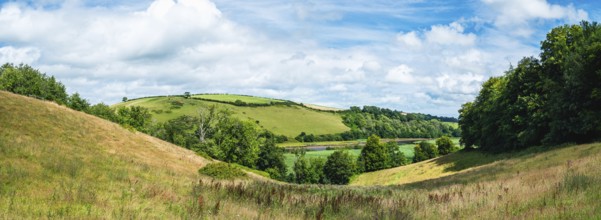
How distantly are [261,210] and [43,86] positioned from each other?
332 ft

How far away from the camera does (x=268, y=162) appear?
11494cm

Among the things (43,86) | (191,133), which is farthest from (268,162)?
(43,86)

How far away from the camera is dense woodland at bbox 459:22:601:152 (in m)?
41.3

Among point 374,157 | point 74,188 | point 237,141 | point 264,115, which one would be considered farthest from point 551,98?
point 264,115

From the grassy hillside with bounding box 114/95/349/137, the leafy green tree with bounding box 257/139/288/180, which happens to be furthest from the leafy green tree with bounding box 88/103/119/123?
the grassy hillside with bounding box 114/95/349/137

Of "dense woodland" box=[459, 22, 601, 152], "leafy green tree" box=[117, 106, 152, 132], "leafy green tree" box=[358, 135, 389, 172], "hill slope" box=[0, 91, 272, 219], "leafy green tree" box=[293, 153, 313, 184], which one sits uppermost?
"dense woodland" box=[459, 22, 601, 152]

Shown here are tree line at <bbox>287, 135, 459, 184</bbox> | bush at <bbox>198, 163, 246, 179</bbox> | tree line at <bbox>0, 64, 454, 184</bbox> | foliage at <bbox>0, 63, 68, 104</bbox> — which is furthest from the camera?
tree line at <bbox>287, 135, 459, 184</bbox>

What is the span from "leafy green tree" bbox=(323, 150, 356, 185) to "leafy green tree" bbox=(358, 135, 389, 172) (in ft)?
12.1

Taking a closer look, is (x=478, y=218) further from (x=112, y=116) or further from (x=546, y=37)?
(x=112, y=116)

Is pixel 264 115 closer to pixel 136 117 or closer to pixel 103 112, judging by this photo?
pixel 136 117

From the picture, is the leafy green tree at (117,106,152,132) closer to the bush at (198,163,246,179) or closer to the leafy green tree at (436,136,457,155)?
the bush at (198,163,246,179)

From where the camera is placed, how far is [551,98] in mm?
48000

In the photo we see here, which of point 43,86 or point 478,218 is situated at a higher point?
point 43,86

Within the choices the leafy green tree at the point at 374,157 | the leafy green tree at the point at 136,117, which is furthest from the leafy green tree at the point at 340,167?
the leafy green tree at the point at 136,117
